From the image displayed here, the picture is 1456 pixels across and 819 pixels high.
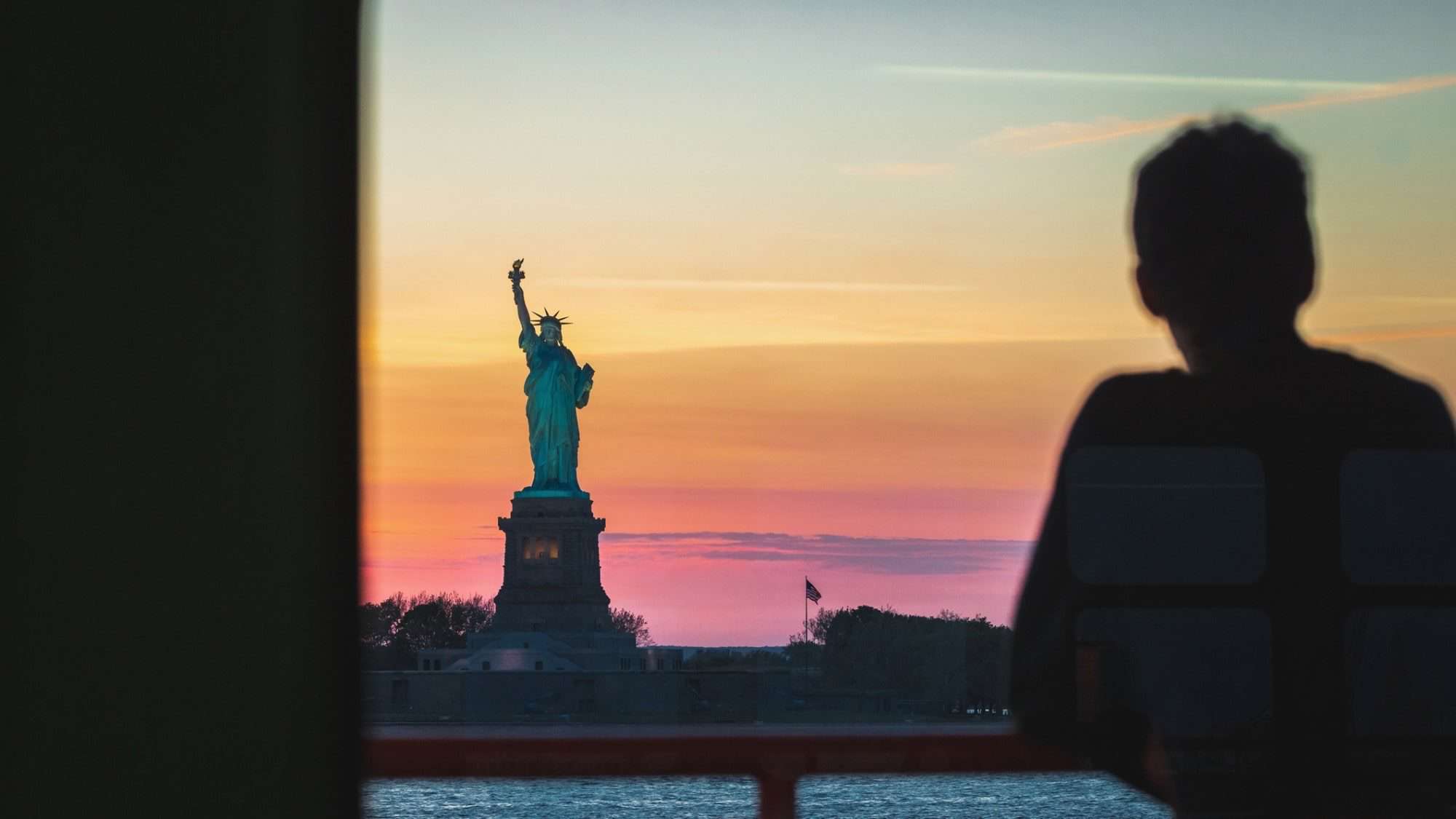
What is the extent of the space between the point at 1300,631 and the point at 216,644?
100 cm

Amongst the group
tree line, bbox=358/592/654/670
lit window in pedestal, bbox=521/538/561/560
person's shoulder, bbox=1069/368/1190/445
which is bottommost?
tree line, bbox=358/592/654/670

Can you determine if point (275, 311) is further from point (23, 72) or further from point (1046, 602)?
point (1046, 602)

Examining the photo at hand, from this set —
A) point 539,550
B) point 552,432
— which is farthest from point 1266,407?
point 539,550

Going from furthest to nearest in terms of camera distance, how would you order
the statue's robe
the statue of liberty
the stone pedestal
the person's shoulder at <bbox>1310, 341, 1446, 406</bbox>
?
1. the statue's robe
2. the stone pedestal
3. the statue of liberty
4. the person's shoulder at <bbox>1310, 341, 1446, 406</bbox>

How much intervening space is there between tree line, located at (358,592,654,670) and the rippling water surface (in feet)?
0.47

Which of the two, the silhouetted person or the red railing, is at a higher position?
the silhouetted person

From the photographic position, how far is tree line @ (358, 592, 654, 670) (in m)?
1.69

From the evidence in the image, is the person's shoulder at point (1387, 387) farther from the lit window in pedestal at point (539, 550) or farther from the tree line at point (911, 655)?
the lit window in pedestal at point (539, 550)

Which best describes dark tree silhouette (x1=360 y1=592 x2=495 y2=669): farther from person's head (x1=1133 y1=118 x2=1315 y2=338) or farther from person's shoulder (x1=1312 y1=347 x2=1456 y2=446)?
person's shoulder (x1=1312 y1=347 x2=1456 y2=446)

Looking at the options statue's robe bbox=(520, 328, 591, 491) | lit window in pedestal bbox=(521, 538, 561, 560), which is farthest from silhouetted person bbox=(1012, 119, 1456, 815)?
lit window in pedestal bbox=(521, 538, 561, 560)

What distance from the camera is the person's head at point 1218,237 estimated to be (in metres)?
1.59

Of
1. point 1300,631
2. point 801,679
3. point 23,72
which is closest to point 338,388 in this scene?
point 23,72

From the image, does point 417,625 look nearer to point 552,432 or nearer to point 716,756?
point 716,756

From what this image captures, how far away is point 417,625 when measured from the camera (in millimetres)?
1982
